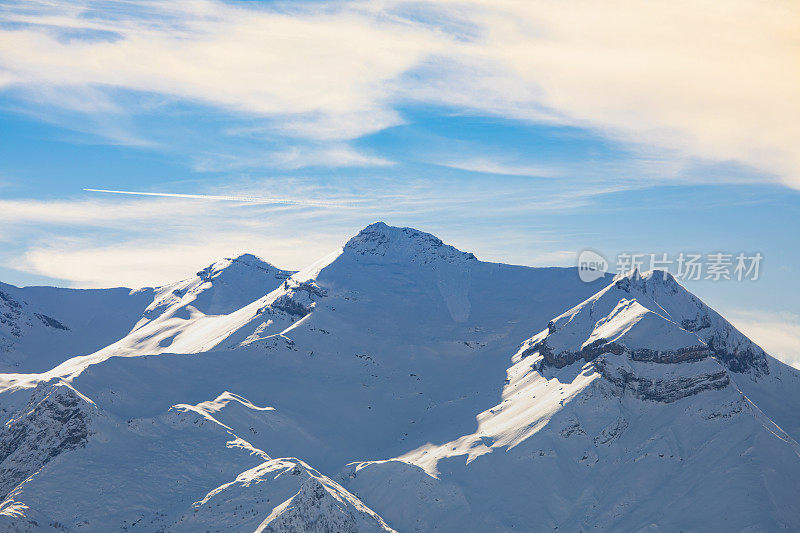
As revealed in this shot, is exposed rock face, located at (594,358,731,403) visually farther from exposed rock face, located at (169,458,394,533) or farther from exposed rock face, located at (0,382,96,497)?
exposed rock face, located at (0,382,96,497)

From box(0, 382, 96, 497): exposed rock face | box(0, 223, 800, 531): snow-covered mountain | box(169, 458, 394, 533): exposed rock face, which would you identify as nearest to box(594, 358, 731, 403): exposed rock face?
box(0, 223, 800, 531): snow-covered mountain

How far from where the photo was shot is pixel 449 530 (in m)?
139

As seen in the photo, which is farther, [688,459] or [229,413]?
[229,413]

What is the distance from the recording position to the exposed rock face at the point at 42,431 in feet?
451

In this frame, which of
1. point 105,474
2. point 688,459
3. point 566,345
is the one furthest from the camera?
point 566,345

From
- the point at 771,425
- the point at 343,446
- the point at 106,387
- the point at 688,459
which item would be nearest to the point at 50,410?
the point at 106,387

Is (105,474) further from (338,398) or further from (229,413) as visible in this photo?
(338,398)

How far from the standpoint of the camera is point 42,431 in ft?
468

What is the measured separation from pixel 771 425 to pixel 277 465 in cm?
9894

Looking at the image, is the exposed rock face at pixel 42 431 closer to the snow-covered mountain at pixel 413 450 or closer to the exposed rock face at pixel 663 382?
the snow-covered mountain at pixel 413 450

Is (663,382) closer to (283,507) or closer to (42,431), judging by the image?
(283,507)

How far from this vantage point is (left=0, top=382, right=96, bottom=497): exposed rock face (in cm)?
13738

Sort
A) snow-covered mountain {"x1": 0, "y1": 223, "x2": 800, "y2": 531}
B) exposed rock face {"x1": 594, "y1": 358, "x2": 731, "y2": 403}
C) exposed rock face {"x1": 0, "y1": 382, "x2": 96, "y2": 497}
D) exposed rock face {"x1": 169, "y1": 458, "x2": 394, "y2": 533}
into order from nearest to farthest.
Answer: exposed rock face {"x1": 169, "y1": 458, "x2": 394, "y2": 533} → snow-covered mountain {"x1": 0, "y1": 223, "x2": 800, "y2": 531} → exposed rock face {"x1": 0, "y1": 382, "x2": 96, "y2": 497} → exposed rock face {"x1": 594, "y1": 358, "x2": 731, "y2": 403}

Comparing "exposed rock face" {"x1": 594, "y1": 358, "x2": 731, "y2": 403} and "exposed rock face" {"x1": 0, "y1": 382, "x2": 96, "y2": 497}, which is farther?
"exposed rock face" {"x1": 594, "y1": 358, "x2": 731, "y2": 403}
